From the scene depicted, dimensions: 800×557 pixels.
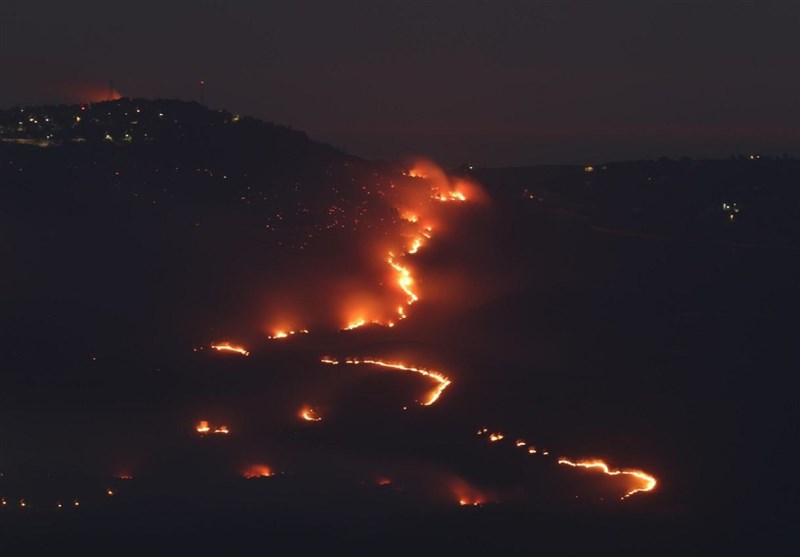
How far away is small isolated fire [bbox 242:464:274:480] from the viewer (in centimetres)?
1956

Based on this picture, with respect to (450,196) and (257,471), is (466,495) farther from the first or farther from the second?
(450,196)

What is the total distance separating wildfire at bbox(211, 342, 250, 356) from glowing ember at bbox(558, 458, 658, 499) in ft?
31.9

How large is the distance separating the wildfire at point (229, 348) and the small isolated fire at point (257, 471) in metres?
7.97

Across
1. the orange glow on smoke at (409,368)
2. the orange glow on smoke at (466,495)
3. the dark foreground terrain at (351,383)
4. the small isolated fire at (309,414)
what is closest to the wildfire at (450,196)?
the dark foreground terrain at (351,383)

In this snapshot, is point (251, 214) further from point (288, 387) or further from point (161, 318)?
point (288, 387)

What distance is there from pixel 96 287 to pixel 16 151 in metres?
11.1

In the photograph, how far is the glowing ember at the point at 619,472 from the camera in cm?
1998

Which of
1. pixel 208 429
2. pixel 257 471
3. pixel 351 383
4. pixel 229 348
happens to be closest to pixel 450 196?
pixel 229 348

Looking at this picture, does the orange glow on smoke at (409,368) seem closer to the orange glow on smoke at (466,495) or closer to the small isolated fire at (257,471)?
the orange glow on smoke at (466,495)

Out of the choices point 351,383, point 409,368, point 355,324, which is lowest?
point 351,383

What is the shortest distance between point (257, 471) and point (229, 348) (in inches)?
353

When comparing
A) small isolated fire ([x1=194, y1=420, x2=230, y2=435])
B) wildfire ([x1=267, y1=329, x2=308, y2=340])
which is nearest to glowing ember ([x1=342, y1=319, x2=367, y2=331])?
wildfire ([x1=267, y1=329, x2=308, y2=340])

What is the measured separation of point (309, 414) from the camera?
23734 mm

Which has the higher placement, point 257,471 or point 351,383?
point 351,383
